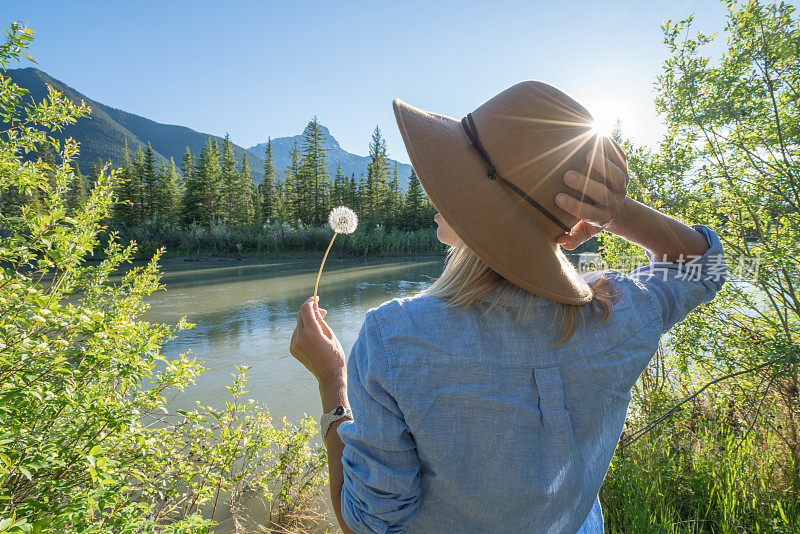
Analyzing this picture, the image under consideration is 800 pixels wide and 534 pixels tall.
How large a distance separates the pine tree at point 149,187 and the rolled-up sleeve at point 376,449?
150 feet

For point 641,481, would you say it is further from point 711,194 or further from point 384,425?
point 384,425

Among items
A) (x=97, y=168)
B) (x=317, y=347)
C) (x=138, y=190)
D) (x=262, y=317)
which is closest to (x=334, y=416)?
(x=317, y=347)

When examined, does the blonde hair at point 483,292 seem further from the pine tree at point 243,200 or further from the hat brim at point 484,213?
the pine tree at point 243,200

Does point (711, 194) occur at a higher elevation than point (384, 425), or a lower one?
higher

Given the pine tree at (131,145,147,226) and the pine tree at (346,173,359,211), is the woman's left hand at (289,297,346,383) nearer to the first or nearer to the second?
the pine tree at (346,173,359,211)

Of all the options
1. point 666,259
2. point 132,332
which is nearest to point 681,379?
point 666,259

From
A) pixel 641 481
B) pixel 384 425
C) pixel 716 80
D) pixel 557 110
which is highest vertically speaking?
pixel 716 80

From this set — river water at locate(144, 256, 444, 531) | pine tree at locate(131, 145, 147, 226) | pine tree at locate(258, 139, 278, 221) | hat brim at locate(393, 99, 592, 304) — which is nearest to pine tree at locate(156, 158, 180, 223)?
pine tree at locate(131, 145, 147, 226)

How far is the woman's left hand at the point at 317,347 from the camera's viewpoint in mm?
1002

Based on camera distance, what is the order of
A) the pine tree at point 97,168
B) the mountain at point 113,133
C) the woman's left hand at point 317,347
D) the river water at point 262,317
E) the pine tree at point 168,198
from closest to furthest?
the woman's left hand at point 317,347 → the pine tree at point 97,168 → the river water at point 262,317 → the pine tree at point 168,198 → the mountain at point 113,133

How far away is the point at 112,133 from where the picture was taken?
443 feet

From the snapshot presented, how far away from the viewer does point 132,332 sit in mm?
1710

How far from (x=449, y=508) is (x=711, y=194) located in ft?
10.5

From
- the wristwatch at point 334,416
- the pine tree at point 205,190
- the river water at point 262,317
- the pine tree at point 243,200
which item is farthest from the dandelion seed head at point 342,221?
the pine tree at point 243,200
